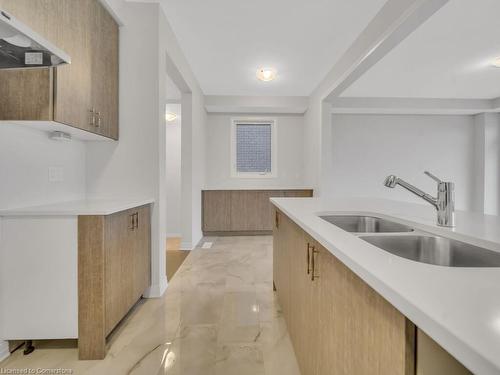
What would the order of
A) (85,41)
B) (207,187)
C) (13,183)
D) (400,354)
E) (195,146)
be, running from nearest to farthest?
(400,354) → (13,183) → (85,41) → (195,146) → (207,187)

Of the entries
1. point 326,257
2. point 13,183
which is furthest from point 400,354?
point 13,183

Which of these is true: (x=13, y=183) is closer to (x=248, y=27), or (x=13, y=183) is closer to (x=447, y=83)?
(x=248, y=27)

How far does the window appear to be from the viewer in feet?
19.3

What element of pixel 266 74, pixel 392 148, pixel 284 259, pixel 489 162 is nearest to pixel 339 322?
pixel 284 259

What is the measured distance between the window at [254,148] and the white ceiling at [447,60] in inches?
68.1

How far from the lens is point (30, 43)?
3.86 ft

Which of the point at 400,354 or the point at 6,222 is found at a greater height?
the point at 6,222

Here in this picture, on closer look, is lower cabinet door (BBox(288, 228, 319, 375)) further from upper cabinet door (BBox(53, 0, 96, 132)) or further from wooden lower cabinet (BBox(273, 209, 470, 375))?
upper cabinet door (BBox(53, 0, 96, 132))

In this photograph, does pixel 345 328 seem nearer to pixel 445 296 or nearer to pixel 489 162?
pixel 445 296

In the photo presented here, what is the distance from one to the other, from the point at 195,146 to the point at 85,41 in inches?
97.6

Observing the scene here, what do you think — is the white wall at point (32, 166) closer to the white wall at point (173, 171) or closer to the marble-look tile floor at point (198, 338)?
the marble-look tile floor at point (198, 338)

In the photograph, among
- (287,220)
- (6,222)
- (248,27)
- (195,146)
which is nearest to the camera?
(6,222)

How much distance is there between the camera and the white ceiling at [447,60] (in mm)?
2762


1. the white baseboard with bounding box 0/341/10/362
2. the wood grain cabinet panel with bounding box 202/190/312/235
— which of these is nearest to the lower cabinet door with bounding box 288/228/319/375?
the white baseboard with bounding box 0/341/10/362
